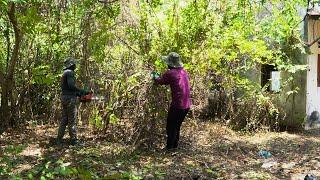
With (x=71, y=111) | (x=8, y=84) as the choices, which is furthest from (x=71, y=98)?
(x=8, y=84)

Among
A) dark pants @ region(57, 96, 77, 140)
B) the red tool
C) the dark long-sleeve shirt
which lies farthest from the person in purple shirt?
dark pants @ region(57, 96, 77, 140)

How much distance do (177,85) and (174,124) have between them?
0.74 metres

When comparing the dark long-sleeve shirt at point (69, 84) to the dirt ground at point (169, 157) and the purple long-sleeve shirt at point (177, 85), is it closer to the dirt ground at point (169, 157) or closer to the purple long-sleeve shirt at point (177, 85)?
the dirt ground at point (169, 157)

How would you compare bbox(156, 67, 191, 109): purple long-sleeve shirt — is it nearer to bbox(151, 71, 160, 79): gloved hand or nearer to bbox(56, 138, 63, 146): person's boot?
bbox(151, 71, 160, 79): gloved hand

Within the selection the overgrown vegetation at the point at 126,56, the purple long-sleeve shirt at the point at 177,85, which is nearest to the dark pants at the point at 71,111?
the overgrown vegetation at the point at 126,56

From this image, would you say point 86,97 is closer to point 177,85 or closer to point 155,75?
point 155,75

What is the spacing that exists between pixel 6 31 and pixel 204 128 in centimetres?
479

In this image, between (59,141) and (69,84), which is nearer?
(69,84)

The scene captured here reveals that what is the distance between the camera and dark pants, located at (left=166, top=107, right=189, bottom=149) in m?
8.62

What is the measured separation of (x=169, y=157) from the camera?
8438mm

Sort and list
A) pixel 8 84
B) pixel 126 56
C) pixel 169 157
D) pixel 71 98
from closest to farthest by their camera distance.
Result: pixel 169 157
pixel 71 98
pixel 126 56
pixel 8 84

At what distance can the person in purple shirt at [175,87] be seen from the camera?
8.45 meters

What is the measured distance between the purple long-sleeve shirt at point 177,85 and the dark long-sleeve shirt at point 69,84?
153 centimetres

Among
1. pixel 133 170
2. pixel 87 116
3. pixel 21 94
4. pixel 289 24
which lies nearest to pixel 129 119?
pixel 87 116
